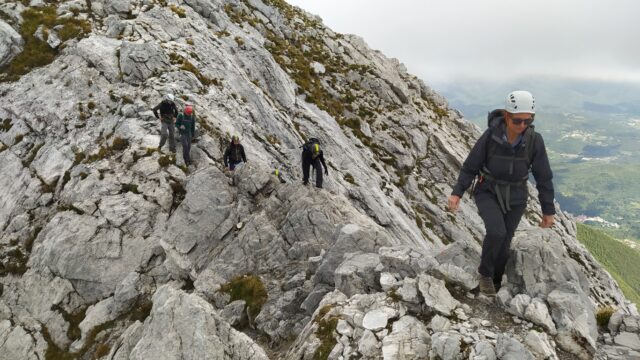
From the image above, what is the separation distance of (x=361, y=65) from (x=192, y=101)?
39.9m

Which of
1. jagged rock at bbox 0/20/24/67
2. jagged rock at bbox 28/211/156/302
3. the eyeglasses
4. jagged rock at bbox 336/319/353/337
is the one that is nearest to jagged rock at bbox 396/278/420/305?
jagged rock at bbox 336/319/353/337

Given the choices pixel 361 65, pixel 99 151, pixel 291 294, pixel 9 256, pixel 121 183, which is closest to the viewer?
pixel 291 294

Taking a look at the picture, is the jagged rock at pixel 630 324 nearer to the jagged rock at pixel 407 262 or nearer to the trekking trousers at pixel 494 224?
the trekking trousers at pixel 494 224

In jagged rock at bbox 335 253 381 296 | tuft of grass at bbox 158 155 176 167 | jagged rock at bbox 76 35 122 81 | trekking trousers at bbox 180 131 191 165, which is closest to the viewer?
jagged rock at bbox 335 253 381 296

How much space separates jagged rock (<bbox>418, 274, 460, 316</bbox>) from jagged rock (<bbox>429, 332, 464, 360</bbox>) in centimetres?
91

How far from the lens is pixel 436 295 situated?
10.6 meters

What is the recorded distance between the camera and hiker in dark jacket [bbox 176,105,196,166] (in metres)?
22.8

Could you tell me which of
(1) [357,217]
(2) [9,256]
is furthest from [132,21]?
(1) [357,217]

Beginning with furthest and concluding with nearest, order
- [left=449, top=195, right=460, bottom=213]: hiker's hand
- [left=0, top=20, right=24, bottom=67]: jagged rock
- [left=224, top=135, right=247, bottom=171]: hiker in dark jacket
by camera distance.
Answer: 1. [left=0, top=20, right=24, bottom=67]: jagged rock
2. [left=224, top=135, right=247, bottom=171]: hiker in dark jacket
3. [left=449, top=195, right=460, bottom=213]: hiker's hand

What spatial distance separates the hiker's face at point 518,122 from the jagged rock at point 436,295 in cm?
473

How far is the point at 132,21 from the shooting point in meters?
35.0

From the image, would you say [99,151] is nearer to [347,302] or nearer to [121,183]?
[121,183]

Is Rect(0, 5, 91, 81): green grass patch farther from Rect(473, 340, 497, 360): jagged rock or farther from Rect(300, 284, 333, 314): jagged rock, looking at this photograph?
Rect(473, 340, 497, 360): jagged rock

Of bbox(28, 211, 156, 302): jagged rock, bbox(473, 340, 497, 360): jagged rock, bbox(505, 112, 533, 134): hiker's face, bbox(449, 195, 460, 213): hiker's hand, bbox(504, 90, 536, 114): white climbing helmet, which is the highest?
bbox(504, 90, 536, 114): white climbing helmet
